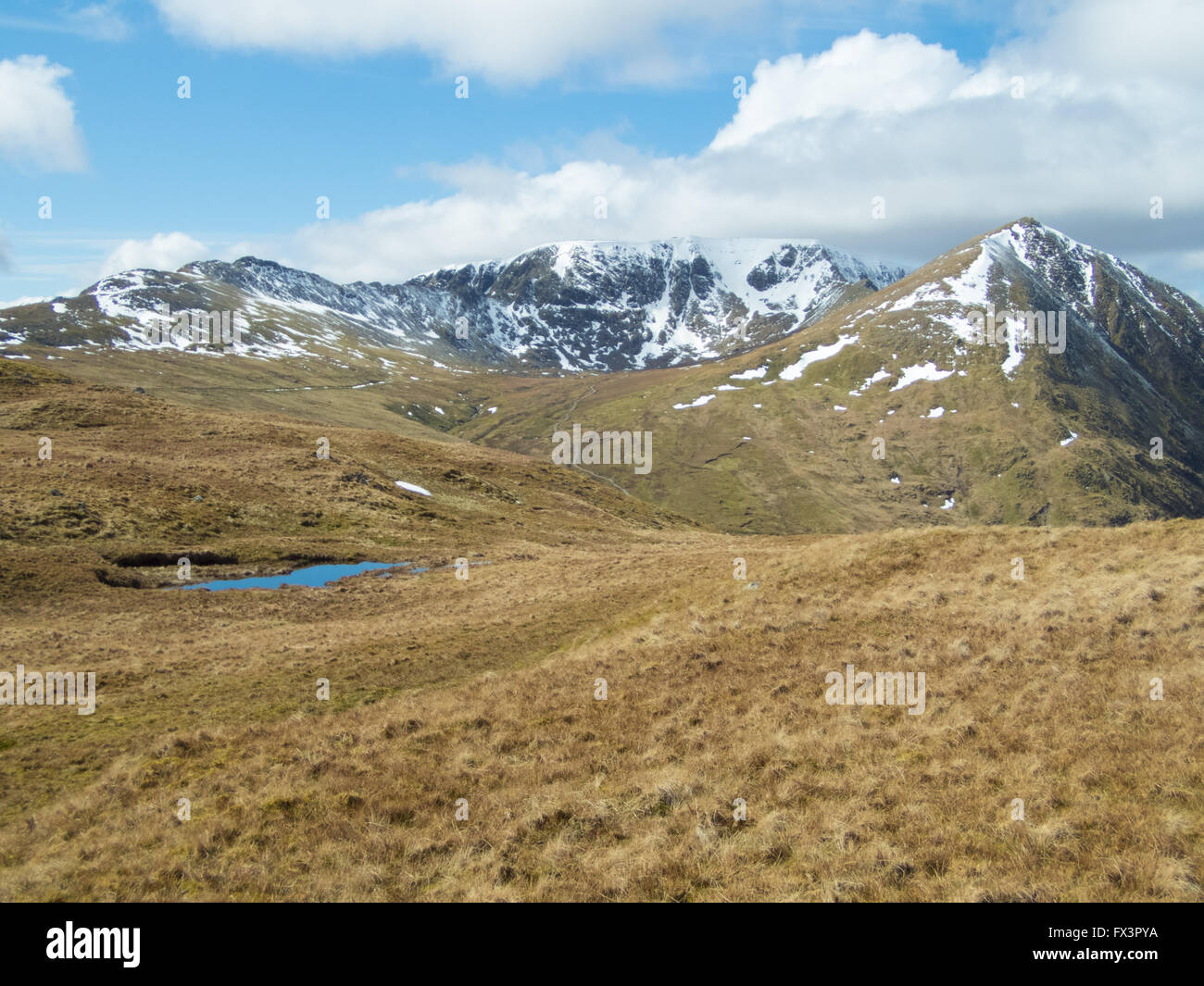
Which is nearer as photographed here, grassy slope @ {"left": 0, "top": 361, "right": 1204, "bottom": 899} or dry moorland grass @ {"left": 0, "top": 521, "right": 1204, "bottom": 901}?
dry moorland grass @ {"left": 0, "top": 521, "right": 1204, "bottom": 901}

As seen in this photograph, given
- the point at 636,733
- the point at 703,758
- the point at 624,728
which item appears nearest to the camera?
the point at 703,758

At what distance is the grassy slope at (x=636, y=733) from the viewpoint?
35.9 ft

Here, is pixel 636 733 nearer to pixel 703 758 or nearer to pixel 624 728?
pixel 624 728

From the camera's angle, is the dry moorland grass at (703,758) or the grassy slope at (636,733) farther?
the grassy slope at (636,733)

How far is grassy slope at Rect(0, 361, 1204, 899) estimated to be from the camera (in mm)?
10938

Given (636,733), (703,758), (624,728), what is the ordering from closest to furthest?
(703,758) < (636,733) < (624,728)

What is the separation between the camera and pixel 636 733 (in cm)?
1666

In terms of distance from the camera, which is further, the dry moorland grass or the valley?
the valley

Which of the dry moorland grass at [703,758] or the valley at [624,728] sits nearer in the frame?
the dry moorland grass at [703,758]

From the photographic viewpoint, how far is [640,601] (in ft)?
108

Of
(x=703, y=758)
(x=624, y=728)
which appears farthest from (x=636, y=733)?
(x=703, y=758)
